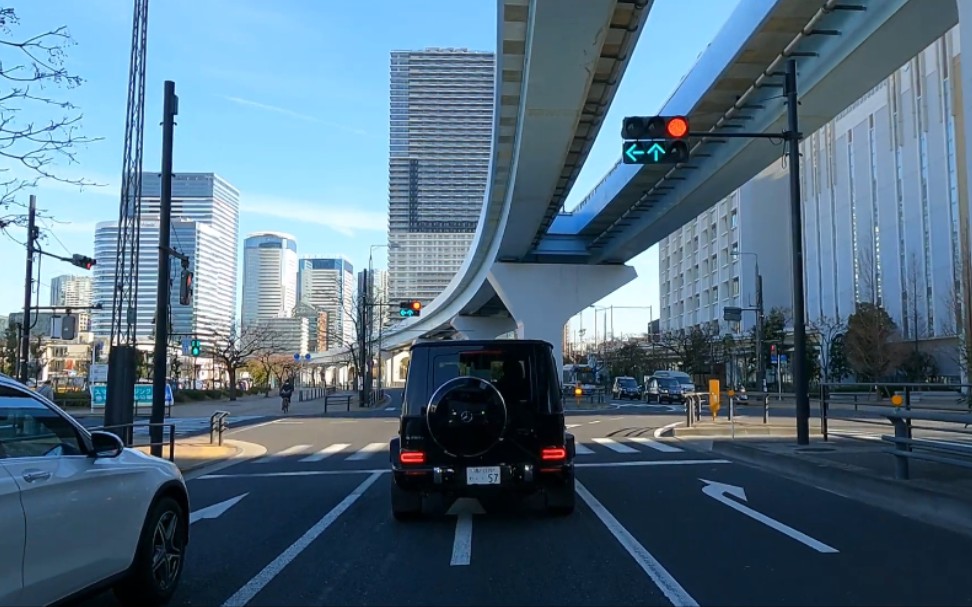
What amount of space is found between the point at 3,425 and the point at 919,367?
62815 mm

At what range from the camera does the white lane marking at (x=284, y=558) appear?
6.41m

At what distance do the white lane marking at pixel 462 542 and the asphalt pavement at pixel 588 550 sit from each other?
2 centimetres

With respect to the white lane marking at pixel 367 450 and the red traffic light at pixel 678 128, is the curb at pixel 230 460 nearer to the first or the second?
the white lane marking at pixel 367 450

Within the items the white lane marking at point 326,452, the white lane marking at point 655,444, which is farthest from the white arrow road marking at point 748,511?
the white lane marking at point 326,452

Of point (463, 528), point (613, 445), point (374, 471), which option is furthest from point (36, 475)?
point (613, 445)

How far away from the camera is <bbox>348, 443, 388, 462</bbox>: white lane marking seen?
18109mm

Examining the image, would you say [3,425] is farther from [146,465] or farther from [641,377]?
[641,377]

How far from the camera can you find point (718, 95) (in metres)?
19.3

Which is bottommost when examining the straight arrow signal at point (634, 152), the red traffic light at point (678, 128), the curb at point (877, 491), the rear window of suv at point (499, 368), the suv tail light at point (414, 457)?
the curb at point (877, 491)

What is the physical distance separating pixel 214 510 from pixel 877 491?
887 cm

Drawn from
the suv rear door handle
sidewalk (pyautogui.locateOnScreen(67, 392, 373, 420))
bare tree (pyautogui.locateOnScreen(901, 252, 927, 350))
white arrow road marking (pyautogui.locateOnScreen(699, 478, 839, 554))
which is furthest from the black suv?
bare tree (pyautogui.locateOnScreen(901, 252, 927, 350))

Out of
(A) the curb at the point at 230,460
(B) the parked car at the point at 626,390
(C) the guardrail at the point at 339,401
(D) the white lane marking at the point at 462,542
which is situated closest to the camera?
(D) the white lane marking at the point at 462,542

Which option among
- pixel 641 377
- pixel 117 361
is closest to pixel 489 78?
pixel 641 377

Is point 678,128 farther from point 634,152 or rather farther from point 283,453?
point 283,453
